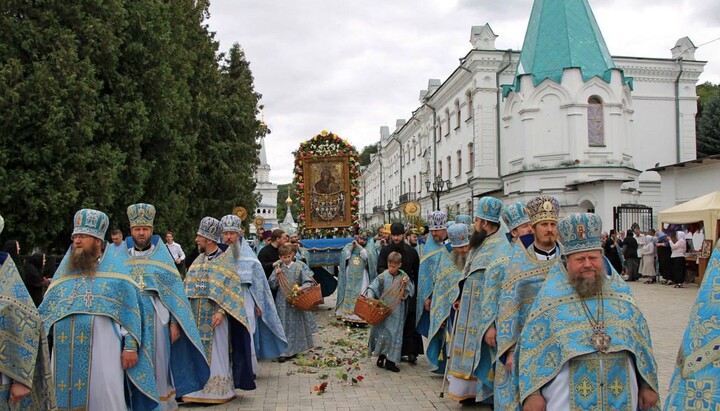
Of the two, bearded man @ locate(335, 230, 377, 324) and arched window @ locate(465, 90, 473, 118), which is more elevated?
arched window @ locate(465, 90, 473, 118)

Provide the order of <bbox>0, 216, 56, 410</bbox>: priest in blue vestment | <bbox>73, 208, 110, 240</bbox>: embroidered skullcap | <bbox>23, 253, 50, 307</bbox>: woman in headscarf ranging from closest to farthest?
1. <bbox>0, 216, 56, 410</bbox>: priest in blue vestment
2. <bbox>73, 208, 110, 240</bbox>: embroidered skullcap
3. <bbox>23, 253, 50, 307</bbox>: woman in headscarf

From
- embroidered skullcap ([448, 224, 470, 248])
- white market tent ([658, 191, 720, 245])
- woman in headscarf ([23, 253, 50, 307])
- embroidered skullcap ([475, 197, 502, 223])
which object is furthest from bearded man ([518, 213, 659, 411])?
white market tent ([658, 191, 720, 245])

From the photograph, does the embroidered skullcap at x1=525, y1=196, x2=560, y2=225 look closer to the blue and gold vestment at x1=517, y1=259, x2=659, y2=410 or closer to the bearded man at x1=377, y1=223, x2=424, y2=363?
the blue and gold vestment at x1=517, y1=259, x2=659, y2=410

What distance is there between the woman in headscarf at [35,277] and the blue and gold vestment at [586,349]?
815 cm

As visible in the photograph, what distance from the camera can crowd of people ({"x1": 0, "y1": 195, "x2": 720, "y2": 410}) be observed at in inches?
149

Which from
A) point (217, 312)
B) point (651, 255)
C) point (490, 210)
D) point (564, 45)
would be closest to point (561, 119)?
point (564, 45)

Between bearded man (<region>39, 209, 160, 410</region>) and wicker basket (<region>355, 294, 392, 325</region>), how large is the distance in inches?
147

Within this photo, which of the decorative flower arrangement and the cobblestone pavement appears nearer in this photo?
the cobblestone pavement

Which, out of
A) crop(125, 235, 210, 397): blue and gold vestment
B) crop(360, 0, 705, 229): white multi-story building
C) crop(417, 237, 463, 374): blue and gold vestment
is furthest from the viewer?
crop(360, 0, 705, 229): white multi-story building

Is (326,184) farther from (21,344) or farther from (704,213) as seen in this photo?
(21,344)

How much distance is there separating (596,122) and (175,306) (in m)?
27.7

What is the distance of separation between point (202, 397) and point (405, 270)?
3.64 metres

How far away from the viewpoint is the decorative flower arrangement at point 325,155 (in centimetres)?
1576

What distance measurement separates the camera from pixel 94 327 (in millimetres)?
4867
